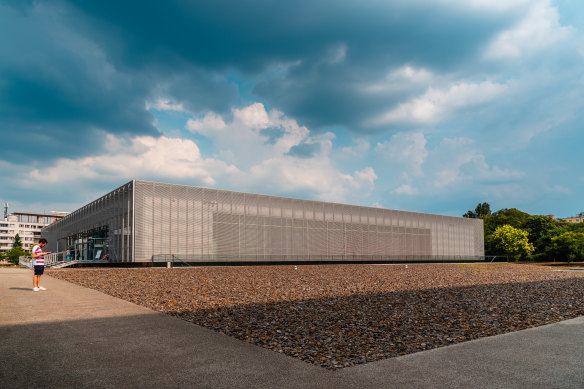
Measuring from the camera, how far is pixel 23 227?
536ft

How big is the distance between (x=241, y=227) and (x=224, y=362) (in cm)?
4285

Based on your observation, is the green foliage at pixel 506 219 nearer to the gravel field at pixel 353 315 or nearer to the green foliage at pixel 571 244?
the green foliage at pixel 571 244

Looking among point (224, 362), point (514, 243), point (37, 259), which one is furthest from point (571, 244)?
point (224, 362)

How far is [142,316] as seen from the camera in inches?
373

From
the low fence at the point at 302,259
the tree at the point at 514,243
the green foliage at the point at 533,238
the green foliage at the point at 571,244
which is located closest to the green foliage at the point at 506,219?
the green foliage at the point at 533,238

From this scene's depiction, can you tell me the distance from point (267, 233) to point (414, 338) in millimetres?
43502

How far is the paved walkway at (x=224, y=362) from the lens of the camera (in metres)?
4.90

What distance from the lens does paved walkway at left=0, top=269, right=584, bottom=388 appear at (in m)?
4.90

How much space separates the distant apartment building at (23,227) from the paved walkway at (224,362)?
17158cm

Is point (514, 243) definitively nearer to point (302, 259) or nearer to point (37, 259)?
point (302, 259)

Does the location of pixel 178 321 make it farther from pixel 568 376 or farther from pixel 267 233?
pixel 267 233

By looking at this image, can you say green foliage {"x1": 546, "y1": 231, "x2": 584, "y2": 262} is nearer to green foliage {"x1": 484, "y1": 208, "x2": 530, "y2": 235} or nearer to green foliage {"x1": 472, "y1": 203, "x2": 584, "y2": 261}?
green foliage {"x1": 472, "y1": 203, "x2": 584, "y2": 261}

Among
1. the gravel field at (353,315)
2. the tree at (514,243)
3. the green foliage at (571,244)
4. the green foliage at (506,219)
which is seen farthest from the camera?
the green foliage at (506,219)

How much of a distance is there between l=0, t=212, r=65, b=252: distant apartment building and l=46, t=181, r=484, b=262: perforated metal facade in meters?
108
